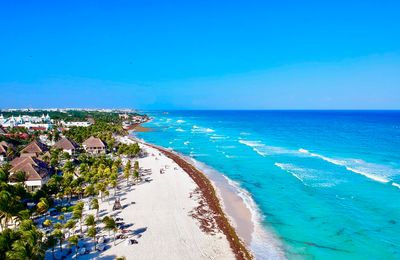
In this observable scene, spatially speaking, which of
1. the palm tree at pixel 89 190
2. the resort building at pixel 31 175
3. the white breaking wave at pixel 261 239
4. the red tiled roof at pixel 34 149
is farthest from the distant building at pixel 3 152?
the white breaking wave at pixel 261 239

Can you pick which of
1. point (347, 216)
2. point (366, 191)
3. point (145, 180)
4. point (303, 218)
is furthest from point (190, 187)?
point (366, 191)

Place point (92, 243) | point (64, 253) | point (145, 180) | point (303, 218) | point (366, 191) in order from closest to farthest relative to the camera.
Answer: point (64, 253)
point (92, 243)
point (303, 218)
point (366, 191)
point (145, 180)

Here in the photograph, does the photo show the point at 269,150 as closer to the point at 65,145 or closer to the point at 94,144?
the point at 94,144

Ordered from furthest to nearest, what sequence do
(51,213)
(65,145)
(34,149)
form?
(65,145) → (34,149) → (51,213)

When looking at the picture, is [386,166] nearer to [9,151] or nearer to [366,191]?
[366,191]

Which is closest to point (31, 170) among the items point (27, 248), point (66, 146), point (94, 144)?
point (27, 248)

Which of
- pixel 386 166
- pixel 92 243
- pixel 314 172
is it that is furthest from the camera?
pixel 386 166

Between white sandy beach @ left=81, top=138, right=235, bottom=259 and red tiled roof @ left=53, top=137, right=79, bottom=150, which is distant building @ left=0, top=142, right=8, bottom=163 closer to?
red tiled roof @ left=53, top=137, right=79, bottom=150

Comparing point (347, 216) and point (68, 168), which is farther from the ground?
point (68, 168)
